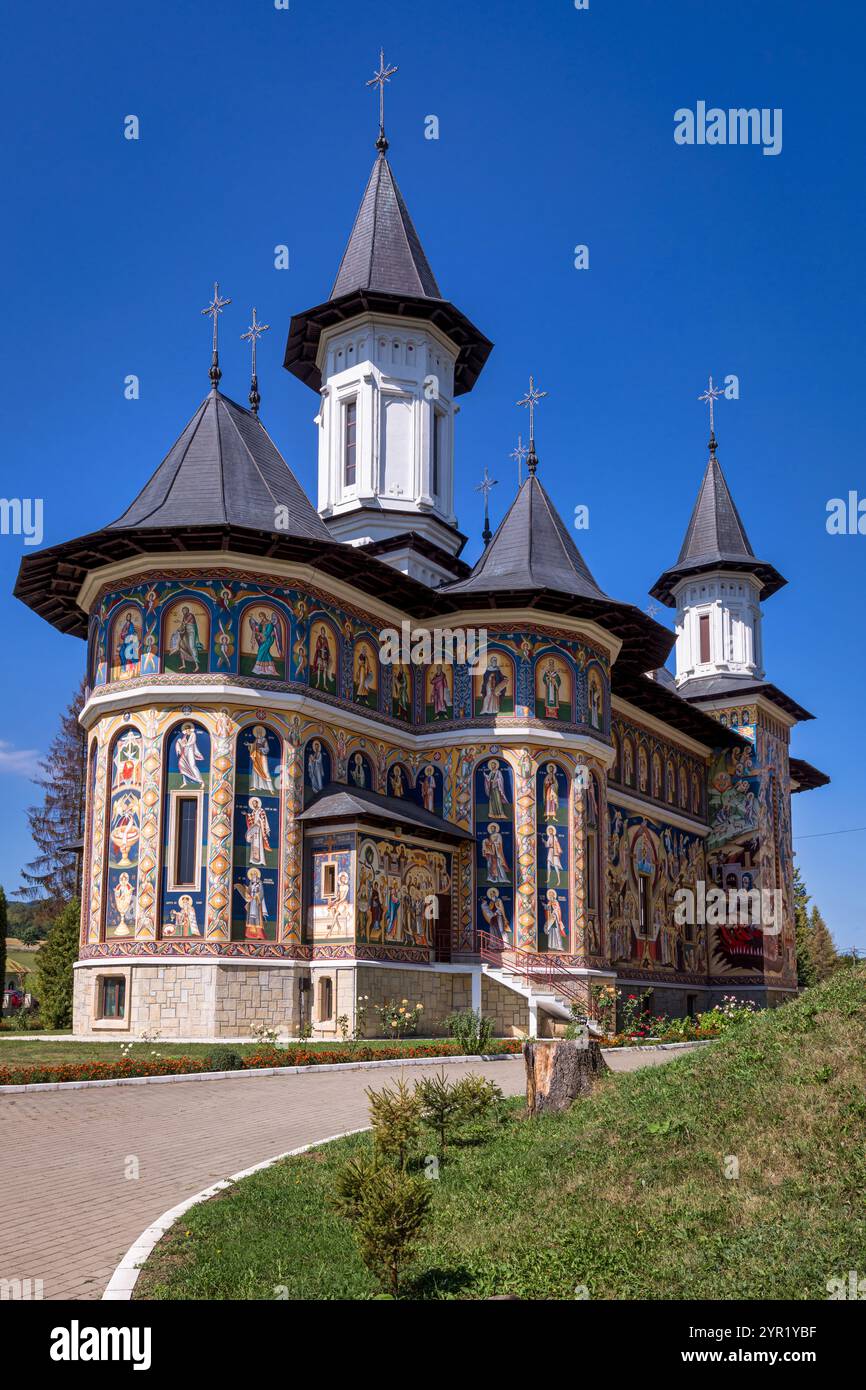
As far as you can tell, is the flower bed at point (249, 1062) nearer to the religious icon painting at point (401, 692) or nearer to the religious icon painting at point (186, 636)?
the religious icon painting at point (186, 636)

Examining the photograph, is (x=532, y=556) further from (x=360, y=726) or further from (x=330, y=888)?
(x=330, y=888)

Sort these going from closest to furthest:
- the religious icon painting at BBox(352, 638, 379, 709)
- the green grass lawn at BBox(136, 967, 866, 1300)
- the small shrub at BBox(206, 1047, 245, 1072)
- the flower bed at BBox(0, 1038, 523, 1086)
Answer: the green grass lawn at BBox(136, 967, 866, 1300) → the flower bed at BBox(0, 1038, 523, 1086) → the small shrub at BBox(206, 1047, 245, 1072) → the religious icon painting at BBox(352, 638, 379, 709)

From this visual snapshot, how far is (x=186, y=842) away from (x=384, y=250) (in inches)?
840

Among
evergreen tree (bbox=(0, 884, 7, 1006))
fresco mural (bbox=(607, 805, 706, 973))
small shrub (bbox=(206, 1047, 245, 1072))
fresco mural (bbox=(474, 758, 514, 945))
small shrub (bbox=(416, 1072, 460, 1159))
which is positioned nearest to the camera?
small shrub (bbox=(416, 1072, 460, 1159))

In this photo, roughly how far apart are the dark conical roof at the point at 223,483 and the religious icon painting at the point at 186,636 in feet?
5.67

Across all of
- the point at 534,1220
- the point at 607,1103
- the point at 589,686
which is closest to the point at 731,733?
the point at 589,686

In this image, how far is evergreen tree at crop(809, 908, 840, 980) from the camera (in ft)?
237

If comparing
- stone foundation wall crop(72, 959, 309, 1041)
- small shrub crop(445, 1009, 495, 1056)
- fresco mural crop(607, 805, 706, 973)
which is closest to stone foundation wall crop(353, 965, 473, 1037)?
stone foundation wall crop(72, 959, 309, 1041)

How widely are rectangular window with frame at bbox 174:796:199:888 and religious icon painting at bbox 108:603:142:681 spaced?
9.93 feet

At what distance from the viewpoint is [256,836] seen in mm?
26703

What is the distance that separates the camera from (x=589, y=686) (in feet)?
109

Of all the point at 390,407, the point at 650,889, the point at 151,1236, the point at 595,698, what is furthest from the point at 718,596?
the point at 151,1236

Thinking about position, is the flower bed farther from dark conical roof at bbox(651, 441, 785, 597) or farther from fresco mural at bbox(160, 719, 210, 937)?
dark conical roof at bbox(651, 441, 785, 597)

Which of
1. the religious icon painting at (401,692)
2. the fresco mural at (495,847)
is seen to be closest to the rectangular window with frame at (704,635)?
the religious icon painting at (401,692)
